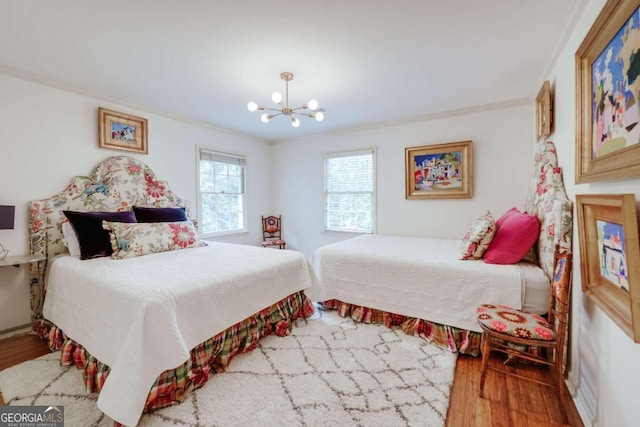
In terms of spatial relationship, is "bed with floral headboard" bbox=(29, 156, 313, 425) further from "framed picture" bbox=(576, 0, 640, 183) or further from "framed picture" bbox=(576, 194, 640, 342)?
"framed picture" bbox=(576, 0, 640, 183)

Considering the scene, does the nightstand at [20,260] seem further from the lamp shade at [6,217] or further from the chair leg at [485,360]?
the chair leg at [485,360]

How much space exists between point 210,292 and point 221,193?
2.74 meters

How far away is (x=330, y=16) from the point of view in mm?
1713

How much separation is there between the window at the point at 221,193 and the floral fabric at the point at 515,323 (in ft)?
11.8

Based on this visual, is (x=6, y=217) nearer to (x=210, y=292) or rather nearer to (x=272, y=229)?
(x=210, y=292)

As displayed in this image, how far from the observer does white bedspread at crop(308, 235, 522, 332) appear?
2.09 metres

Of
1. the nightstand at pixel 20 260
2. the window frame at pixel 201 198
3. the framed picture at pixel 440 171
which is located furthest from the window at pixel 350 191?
the nightstand at pixel 20 260

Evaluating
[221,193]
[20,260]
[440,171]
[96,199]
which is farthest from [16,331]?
[440,171]

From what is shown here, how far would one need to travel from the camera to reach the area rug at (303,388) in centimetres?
151

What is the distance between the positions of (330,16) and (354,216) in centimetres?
304

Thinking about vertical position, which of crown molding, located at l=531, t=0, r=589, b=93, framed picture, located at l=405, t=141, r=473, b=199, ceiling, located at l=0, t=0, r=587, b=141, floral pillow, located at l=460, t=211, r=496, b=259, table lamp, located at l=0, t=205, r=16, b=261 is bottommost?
floral pillow, located at l=460, t=211, r=496, b=259

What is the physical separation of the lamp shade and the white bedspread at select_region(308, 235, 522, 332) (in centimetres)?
259

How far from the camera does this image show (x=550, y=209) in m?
2.01

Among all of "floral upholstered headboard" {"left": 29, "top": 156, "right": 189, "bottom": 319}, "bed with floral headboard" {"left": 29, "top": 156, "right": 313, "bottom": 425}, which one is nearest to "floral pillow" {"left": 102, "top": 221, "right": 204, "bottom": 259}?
"bed with floral headboard" {"left": 29, "top": 156, "right": 313, "bottom": 425}
